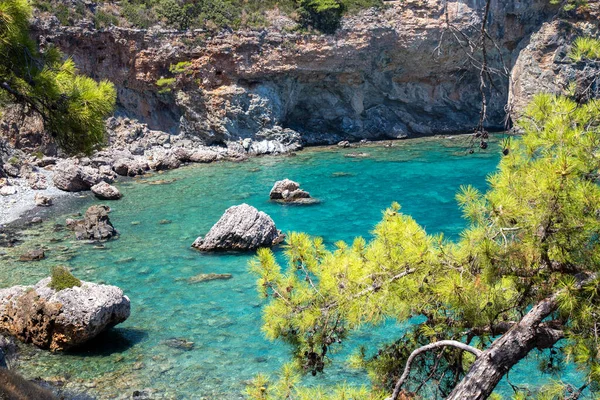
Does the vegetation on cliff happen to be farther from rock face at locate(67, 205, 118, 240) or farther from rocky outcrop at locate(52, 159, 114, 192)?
rock face at locate(67, 205, 118, 240)

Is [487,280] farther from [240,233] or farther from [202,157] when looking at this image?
[202,157]

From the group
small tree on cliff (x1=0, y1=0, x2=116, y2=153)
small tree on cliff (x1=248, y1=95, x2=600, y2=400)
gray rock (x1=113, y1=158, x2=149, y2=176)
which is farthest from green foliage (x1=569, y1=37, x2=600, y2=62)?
gray rock (x1=113, y1=158, x2=149, y2=176)

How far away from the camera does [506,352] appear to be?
494 centimetres

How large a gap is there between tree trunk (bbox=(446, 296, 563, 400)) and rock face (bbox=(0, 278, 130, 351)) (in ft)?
34.5

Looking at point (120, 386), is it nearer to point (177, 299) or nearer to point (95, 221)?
point (177, 299)

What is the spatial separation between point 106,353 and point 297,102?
141 ft

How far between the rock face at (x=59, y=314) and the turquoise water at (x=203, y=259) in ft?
1.45

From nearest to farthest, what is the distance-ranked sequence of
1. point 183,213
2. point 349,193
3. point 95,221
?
point 95,221 → point 183,213 → point 349,193

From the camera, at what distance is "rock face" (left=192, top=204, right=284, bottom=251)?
845 inches

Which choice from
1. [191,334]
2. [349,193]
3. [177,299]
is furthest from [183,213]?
[191,334]

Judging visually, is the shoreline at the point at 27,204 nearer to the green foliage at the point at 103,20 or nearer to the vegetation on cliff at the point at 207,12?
the green foliage at the point at 103,20

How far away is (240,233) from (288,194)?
8969mm

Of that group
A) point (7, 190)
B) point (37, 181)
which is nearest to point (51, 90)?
point (7, 190)

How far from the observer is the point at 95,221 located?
77.8 feet
